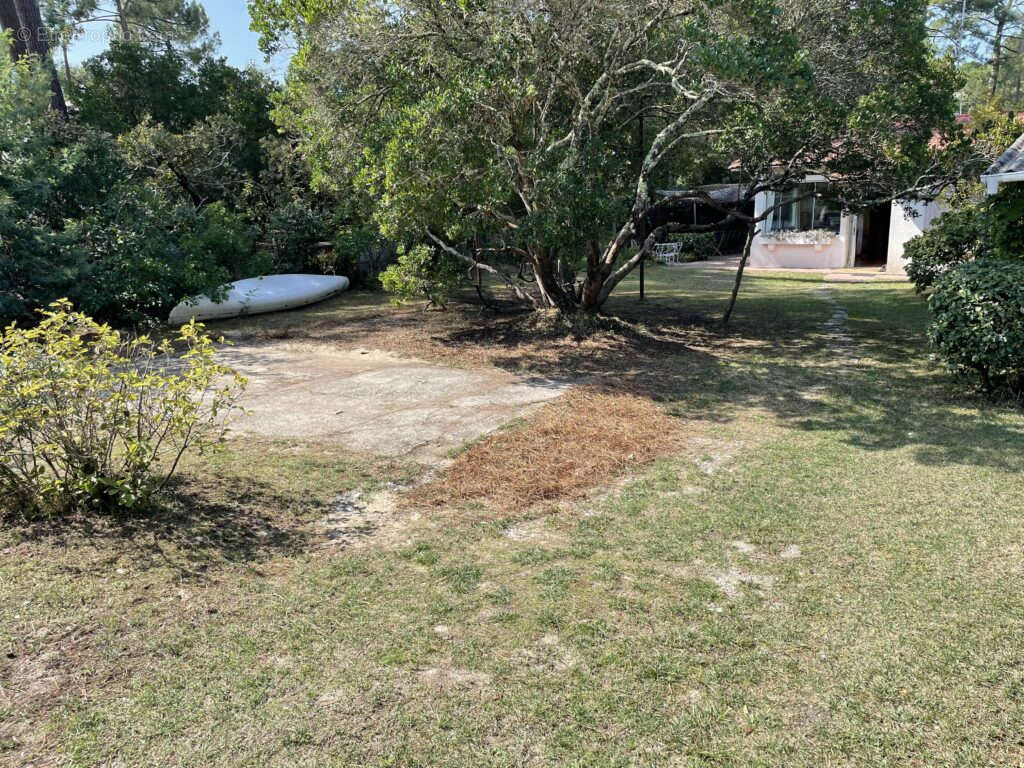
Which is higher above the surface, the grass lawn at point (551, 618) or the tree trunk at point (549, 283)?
the tree trunk at point (549, 283)

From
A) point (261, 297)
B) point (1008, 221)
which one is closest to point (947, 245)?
point (1008, 221)

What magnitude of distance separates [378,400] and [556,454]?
2632mm

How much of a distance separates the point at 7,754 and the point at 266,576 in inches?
55.8

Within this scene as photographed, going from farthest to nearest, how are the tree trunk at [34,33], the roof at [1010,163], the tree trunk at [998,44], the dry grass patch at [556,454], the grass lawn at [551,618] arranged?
the tree trunk at [998,44] < the tree trunk at [34,33] < the roof at [1010,163] < the dry grass patch at [556,454] < the grass lawn at [551,618]

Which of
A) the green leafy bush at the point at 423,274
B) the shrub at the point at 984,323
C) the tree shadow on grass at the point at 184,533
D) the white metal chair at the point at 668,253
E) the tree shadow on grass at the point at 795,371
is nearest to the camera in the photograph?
the tree shadow on grass at the point at 184,533

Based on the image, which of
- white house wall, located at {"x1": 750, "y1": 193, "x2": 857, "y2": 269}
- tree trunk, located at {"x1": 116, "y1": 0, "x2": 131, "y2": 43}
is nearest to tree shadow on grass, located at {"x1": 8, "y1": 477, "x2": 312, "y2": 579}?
white house wall, located at {"x1": 750, "y1": 193, "x2": 857, "y2": 269}

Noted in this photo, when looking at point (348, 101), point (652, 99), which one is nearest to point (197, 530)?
point (348, 101)

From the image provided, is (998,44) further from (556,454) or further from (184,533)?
(184,533)

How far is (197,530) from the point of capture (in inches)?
169

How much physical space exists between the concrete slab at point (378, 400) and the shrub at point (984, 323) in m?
4.09

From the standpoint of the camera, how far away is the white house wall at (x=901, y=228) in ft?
60.4

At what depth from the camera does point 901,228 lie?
62.2 feet

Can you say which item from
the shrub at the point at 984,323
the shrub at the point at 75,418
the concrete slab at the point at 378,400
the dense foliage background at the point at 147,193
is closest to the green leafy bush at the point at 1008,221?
the shrub at the point at 984,323

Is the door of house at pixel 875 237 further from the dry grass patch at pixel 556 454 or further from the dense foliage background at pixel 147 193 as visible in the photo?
the dry grass patch at pixel 556 454
